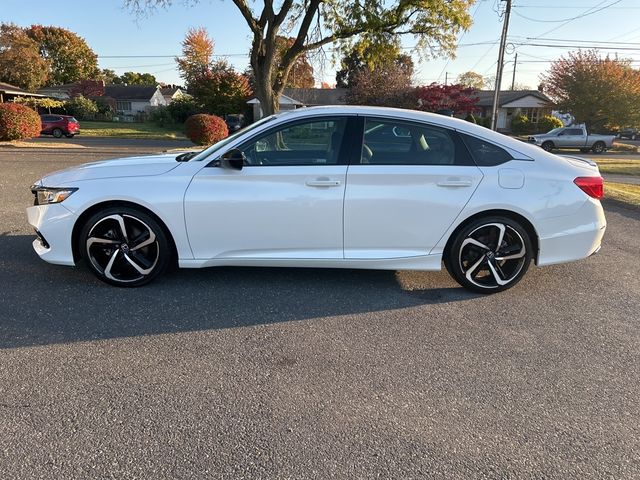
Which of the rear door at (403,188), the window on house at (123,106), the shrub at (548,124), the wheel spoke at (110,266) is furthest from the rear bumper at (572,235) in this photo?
the window on house at (123,106)

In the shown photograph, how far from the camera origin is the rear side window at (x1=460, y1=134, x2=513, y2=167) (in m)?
4.16

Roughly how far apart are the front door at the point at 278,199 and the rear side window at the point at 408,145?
9.1 inches

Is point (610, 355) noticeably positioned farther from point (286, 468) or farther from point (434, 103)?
point (434, 103)

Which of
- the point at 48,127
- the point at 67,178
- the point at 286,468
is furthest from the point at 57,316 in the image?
the point at 48,127

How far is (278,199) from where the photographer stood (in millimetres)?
4008

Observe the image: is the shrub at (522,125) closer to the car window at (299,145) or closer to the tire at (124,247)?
the car window at (299,145)

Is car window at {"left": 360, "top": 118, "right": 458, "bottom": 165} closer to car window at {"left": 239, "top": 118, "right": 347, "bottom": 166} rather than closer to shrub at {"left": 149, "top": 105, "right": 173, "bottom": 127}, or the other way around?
car window at {"left": 239, "top": 118, "right": 347, "bottom": 166}

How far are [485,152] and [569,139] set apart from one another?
2984 cm

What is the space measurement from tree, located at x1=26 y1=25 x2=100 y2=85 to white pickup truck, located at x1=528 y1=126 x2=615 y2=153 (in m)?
70.8

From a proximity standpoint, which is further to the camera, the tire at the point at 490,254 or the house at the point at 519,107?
the house at the point at 519,107

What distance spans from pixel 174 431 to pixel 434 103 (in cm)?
3732

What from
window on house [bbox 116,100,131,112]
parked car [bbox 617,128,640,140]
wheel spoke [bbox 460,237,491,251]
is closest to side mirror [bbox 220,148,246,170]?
wheel spoke [bbox 460,237,491,251]

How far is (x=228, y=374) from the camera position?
116 inches

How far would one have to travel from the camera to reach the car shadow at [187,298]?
11.5 ft
